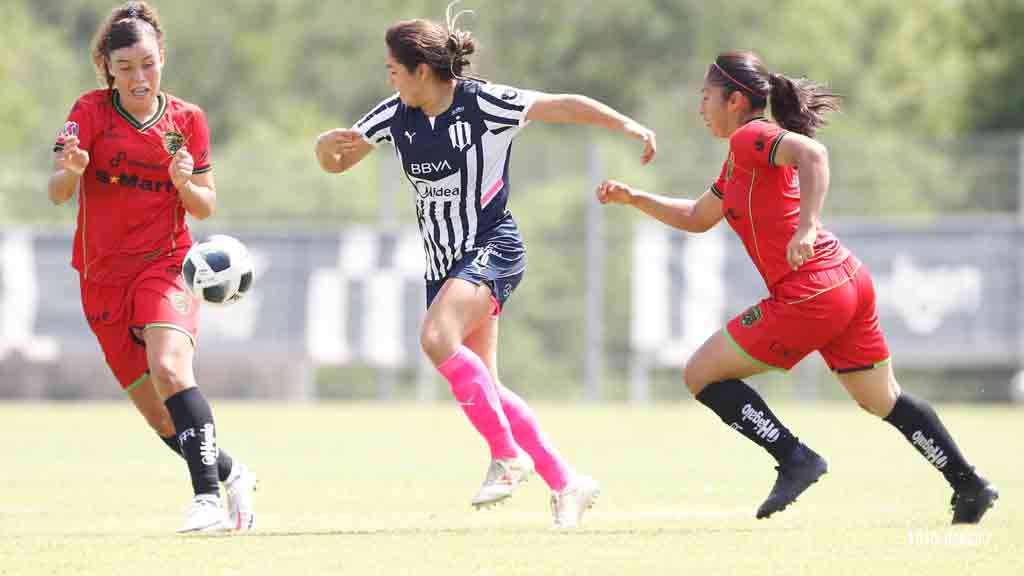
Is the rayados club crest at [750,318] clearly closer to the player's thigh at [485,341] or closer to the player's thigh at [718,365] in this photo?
the player's thigh at [718,365]

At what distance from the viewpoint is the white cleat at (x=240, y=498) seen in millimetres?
7637

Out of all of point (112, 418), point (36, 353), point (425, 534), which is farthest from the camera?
point (36, 353)

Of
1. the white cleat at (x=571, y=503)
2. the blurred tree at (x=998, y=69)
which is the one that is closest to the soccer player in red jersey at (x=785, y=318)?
the white cleat at (x=571, y=503)

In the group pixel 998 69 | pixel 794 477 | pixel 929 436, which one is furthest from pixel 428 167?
pixel 998 69

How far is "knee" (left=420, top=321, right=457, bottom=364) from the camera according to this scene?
24.7 feet

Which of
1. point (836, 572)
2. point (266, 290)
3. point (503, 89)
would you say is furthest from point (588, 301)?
point (836, 572)

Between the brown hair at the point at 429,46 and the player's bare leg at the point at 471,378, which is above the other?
the brown hair at the point at 429,46

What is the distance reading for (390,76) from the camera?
7797mm

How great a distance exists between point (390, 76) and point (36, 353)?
1399 cm

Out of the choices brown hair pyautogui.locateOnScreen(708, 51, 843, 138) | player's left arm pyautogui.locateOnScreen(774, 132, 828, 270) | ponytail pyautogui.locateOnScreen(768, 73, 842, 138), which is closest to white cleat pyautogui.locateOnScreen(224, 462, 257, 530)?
player's left arm pyautogui.locateOnScreen(774, 132, 828, 270)

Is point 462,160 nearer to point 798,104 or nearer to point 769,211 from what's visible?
point 769,211

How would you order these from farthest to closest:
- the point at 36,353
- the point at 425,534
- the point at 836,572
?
the point at 36,353
the point at 425,534
the point at 836,572

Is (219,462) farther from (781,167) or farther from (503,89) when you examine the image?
(781,167)

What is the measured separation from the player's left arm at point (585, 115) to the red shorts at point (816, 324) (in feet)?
2.69
